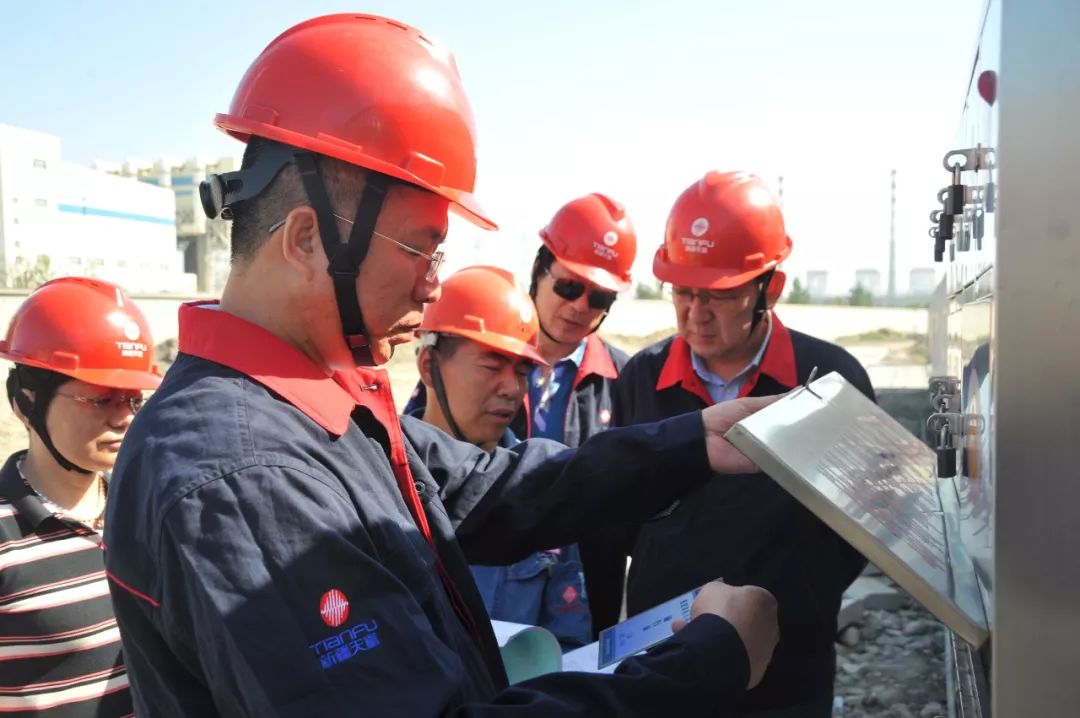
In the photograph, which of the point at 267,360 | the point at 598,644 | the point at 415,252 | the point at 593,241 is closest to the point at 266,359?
the point at 267,360

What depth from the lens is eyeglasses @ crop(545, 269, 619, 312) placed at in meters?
4.47

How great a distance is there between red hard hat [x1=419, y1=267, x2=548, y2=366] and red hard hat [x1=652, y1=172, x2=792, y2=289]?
56cm

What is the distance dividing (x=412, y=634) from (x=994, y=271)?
0.95 metres

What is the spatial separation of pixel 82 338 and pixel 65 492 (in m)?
0.57

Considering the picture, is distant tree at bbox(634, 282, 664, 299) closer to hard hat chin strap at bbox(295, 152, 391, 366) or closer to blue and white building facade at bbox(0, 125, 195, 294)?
blue and white building facade at bbox(0, 125, 195, 294)

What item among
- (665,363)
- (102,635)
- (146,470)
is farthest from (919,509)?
(102,635)

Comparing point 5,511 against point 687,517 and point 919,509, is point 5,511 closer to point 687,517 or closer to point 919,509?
point 687,517

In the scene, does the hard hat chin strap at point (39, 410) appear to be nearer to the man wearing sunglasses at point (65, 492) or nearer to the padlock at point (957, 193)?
the man wearing sunglasses at point (65, 492)

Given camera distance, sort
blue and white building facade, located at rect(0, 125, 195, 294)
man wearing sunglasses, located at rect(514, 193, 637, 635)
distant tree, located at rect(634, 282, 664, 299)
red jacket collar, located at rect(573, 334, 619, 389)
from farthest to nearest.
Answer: distant tree, located at rect(634, 282, 664, 299) < blue and white building facade, located at rect(0, 125, 195, 294) < red jacket collar, located at rect(573, 334, 619, 389) < man wearing sunglasses, located at rect(514, 193, 637, 635)

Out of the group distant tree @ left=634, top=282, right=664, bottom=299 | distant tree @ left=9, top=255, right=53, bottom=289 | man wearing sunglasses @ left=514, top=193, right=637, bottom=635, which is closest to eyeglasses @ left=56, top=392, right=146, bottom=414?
man wearing sunglasses @ left=514, top=193, right=637, bottom=635

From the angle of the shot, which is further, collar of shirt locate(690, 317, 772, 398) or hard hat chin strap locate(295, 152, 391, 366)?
collar of shirt locate(690, 317, 772, 398)

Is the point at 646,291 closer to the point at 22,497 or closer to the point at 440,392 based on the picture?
the point at 440,392

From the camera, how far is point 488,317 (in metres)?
3.51

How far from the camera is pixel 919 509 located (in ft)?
5.98
